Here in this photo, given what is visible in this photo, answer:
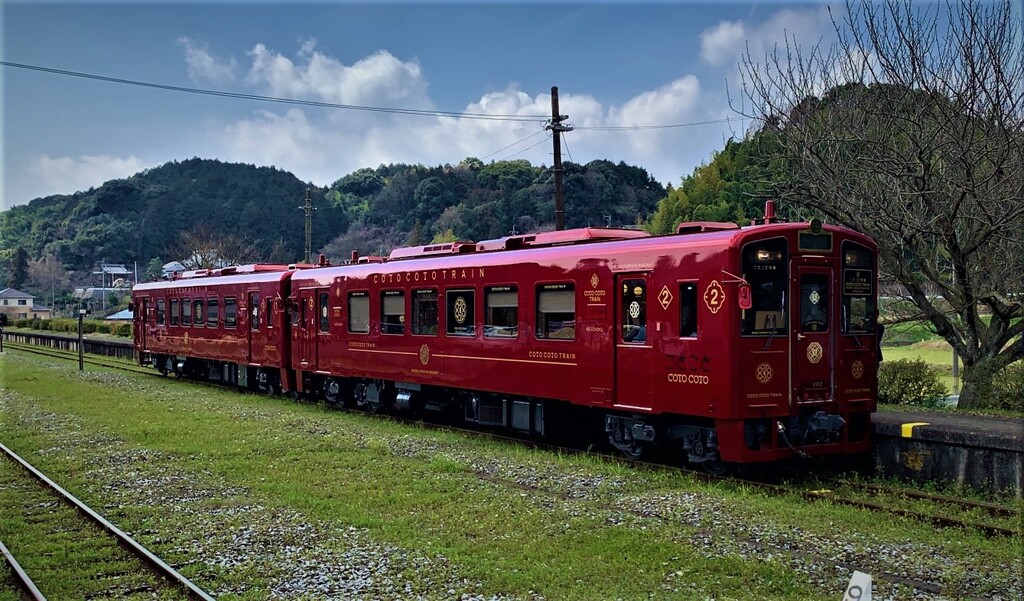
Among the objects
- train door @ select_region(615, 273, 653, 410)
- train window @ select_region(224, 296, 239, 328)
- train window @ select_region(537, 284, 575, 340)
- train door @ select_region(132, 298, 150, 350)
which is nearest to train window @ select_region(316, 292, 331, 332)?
train window @ select_region(224, 296, 239, 328)

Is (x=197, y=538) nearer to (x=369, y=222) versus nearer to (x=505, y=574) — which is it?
(x=505, y=574)

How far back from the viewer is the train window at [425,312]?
15.4 m

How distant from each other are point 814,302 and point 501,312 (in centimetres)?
476

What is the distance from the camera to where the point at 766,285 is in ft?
34.4

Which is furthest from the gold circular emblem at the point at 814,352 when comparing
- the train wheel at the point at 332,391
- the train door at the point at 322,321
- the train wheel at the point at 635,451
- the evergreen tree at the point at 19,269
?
the evergreen tree at the point at 19,269

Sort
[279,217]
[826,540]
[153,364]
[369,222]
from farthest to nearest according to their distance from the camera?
[279,217] → [369,222] → [153,364] → [826,540]

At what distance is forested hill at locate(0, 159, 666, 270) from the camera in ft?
251

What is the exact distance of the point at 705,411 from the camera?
1041 cm

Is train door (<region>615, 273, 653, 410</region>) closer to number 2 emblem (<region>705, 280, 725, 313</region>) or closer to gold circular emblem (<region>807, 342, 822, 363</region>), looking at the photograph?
number 2 emblem (<region>705, 280, 725, 313</region>)

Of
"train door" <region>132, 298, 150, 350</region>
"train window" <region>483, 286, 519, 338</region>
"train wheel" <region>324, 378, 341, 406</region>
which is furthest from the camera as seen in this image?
"train door" <region>132, 298, 150, 350</region>

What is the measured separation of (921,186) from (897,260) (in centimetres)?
153

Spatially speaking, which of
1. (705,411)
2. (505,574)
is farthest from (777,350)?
(505,574)

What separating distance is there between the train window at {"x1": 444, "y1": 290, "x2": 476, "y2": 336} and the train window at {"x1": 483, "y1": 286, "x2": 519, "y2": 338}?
1.28 ft

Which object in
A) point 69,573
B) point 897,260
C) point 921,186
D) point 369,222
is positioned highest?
point 369,222
